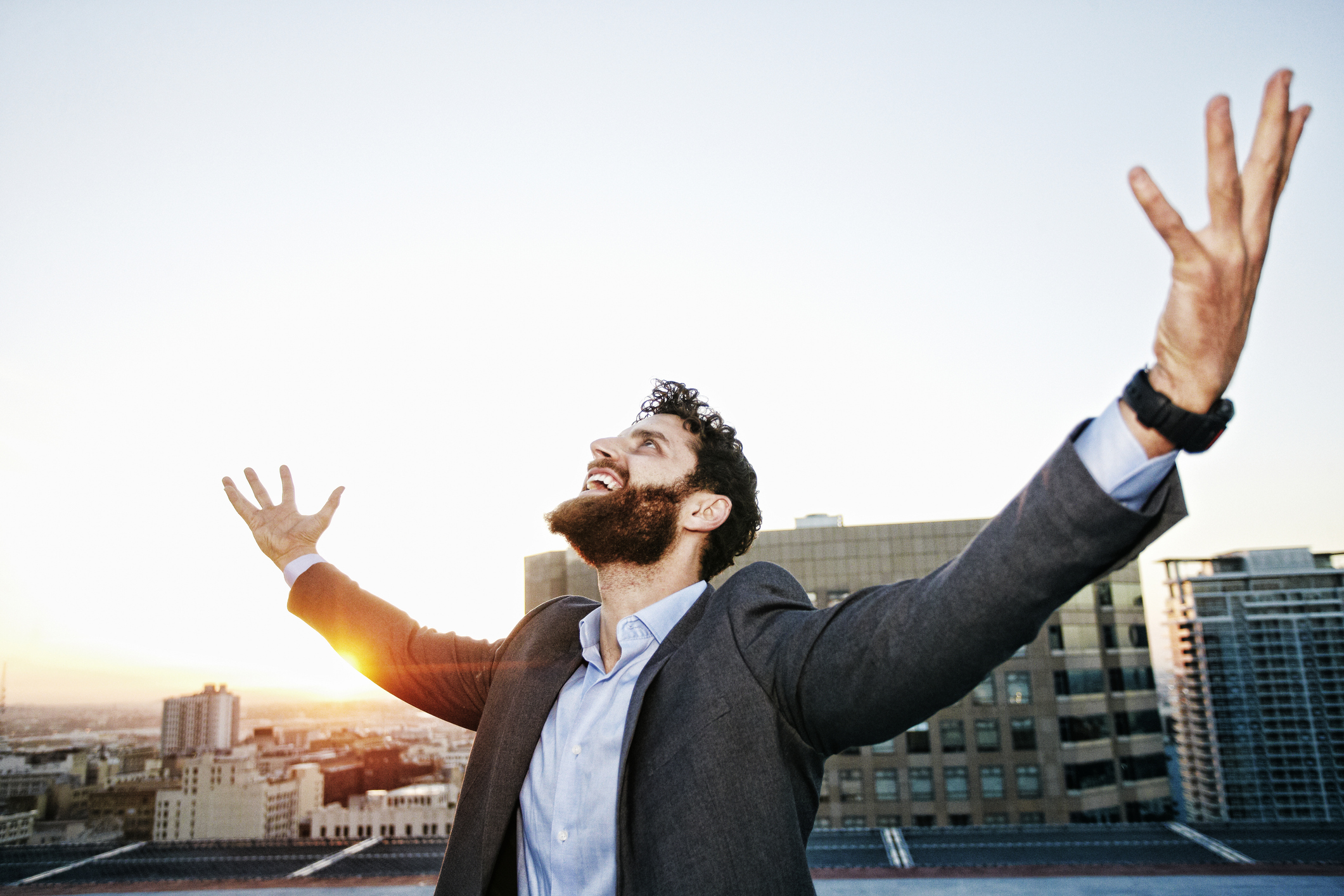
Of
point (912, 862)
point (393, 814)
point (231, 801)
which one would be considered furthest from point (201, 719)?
point (912, 862)

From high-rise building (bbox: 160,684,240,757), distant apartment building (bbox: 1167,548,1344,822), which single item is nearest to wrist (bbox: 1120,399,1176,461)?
distant apartment building (bbox: 1167,548,1344,822)

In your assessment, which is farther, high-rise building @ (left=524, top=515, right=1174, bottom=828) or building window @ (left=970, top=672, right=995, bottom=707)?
building window @ (left=970, top=672, right=995, bottom=707)

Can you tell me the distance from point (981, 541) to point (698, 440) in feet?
5.14

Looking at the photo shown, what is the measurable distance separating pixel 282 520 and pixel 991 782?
5268cm

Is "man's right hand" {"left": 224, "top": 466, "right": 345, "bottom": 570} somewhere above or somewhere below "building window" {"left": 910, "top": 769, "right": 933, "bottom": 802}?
above

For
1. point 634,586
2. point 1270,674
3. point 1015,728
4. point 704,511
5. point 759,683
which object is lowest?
point 1270,674

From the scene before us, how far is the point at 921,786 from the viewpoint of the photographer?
4550cm

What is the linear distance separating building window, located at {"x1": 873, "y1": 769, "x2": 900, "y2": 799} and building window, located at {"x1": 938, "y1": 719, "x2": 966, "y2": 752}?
3826mm

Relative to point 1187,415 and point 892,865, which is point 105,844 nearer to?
point 892,865

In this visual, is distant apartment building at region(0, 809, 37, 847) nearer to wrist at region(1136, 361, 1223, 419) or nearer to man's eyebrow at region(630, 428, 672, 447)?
man's eyebrow at region(630, 428, 672, 447)

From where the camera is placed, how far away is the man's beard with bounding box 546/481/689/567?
7.45 feet

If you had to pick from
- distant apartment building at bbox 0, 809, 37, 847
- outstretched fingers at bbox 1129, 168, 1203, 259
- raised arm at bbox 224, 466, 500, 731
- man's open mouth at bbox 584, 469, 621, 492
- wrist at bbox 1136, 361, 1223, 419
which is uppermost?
outstretched fingers at bbox 1129, 168, 1203, 259

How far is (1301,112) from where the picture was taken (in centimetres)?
110

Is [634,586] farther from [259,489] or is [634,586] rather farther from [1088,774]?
[1088,774]
